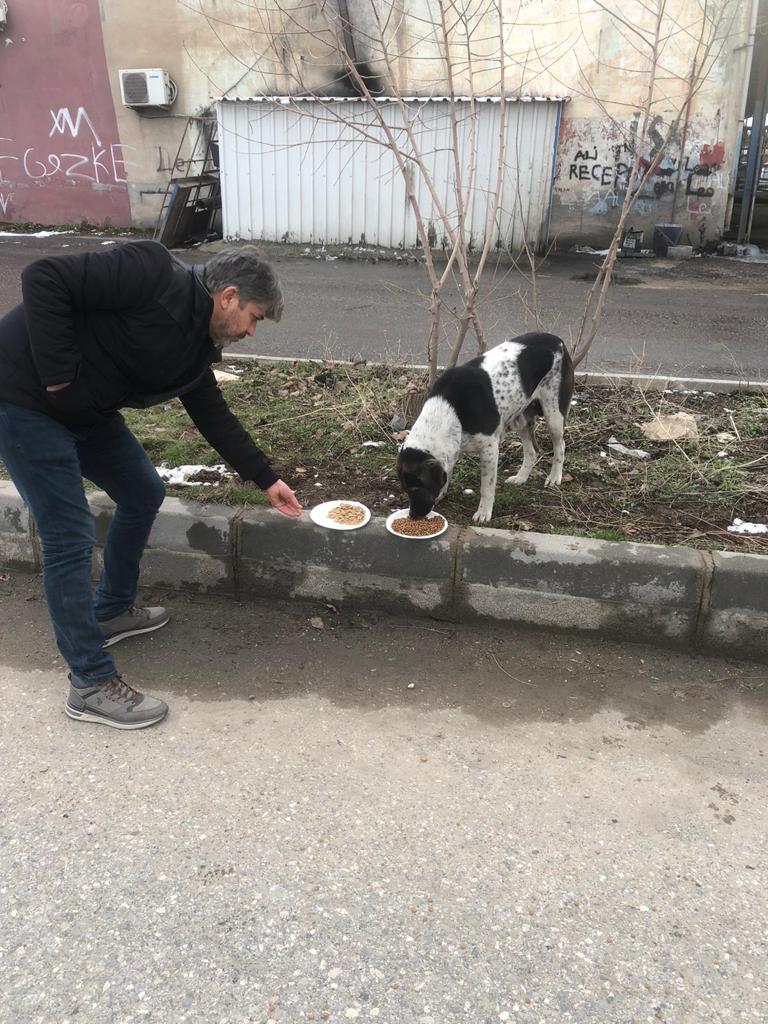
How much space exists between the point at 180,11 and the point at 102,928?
53.9 ft

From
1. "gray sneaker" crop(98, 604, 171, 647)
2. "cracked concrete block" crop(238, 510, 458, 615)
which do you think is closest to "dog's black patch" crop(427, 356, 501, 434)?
"cracked concrete block" crop(238, 510, 458, 615)

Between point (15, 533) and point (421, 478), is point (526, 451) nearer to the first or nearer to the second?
point (421, 478)

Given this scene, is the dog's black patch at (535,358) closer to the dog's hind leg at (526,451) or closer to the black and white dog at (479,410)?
the black and white dog at (479,410)

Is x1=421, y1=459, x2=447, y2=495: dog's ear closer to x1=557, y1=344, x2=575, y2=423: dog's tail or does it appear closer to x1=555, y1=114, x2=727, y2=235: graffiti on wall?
x1=557, y1=344, x2=575, y2=423: dog's tail

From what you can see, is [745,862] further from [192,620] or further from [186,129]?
[186,129]

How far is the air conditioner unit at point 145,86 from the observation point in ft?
48.2

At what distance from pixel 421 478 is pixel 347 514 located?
437mm

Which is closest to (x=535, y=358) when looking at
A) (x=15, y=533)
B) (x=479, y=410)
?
(x=479, y=410)

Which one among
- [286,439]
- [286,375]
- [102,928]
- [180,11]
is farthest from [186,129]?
[102,928]

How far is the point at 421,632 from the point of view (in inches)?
151

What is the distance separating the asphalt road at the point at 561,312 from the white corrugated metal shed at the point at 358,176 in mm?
1012

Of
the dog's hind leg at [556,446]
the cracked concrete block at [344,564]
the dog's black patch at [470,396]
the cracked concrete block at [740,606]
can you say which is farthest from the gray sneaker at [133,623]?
the cracked concrete block at [740,606]

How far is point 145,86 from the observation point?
1477 centimetres

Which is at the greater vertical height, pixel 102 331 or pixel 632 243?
pixel 102 331
